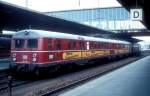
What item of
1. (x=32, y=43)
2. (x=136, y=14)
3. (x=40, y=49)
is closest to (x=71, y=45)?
(x=32, y=43)

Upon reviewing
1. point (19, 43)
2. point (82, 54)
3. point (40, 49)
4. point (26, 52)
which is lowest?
point (82, 54)

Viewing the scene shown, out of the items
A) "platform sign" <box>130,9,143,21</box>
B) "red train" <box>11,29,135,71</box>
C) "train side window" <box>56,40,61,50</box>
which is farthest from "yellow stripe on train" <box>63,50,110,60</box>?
"platform sign" <box>130,9,143,21</box>

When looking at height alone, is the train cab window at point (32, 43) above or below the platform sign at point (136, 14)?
below

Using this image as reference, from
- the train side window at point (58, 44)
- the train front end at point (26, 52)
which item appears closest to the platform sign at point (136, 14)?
the train side window at point (58, 44)

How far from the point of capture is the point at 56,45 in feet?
65.8

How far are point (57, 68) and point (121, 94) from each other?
27.3 ft

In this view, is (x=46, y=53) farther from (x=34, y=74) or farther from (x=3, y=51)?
(x=3, y=51)

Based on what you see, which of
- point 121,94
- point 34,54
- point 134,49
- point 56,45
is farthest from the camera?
point 134,49

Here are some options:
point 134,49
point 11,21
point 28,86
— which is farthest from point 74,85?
point 134,49

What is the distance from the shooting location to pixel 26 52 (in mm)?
18812

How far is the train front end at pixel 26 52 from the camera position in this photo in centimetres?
1830

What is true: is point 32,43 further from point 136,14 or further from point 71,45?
point 136,14

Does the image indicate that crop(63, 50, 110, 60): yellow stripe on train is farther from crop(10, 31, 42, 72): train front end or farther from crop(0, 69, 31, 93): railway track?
crop(0, 69, 31, 93): railway track

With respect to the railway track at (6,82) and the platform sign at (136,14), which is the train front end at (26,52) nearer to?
the railway track at (6,82)
